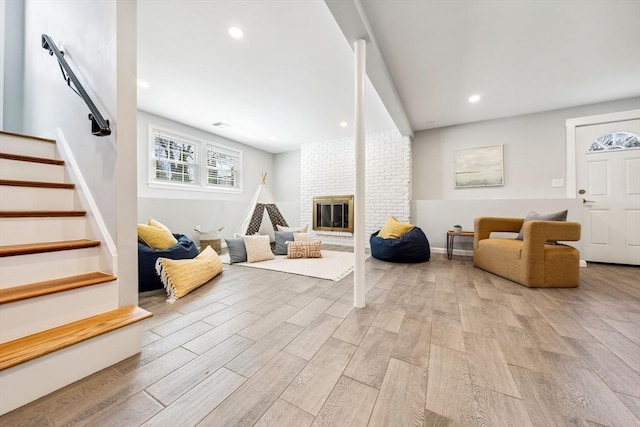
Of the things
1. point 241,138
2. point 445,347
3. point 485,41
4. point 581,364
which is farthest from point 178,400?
point 241,138

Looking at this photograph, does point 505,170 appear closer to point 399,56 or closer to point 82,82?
point 399,56

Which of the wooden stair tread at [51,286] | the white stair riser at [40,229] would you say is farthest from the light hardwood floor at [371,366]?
the white stair riser at [40,229]

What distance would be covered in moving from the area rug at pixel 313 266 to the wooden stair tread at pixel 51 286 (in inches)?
69.8

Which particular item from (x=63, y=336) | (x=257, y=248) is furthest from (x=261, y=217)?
(x=63, y=336)

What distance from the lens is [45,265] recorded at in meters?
1.16

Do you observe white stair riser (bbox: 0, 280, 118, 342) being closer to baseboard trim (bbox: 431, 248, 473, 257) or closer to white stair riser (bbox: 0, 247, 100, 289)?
white stair riser (bbox: 0, 247, 100, 289)

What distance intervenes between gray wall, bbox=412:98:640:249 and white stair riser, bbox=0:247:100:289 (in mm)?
4456

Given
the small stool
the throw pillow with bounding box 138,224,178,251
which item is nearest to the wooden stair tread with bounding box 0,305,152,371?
the throw pillow with bounding box 138,224,178,251

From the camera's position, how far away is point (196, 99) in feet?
10.8

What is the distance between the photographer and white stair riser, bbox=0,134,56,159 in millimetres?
1502

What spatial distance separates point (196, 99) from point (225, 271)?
249cm

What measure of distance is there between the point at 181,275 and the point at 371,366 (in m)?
1.79

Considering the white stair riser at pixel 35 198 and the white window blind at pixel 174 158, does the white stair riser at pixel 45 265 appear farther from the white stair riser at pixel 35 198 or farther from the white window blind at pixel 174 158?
the white window blind at pixel 174 158

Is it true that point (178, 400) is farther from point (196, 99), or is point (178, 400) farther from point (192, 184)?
point (192, 184)
